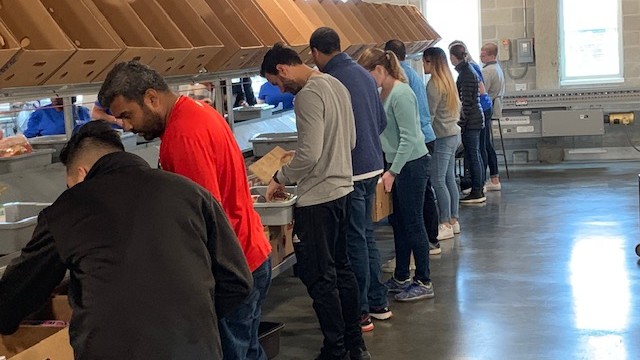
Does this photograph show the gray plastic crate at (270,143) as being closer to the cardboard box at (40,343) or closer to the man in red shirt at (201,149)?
the man in red shirt at (201,149)

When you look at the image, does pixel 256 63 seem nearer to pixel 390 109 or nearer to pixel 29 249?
pixel 390 109

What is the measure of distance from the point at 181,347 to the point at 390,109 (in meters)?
3.08

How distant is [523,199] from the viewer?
29.0 ft

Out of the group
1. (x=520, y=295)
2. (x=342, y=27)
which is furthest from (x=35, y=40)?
(x=342, y=27)

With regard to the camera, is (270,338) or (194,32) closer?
(270,338)

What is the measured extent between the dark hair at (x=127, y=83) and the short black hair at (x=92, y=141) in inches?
8.7

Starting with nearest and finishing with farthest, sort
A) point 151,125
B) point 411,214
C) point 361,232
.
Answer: point 151,125, point 361,232, point 411,214

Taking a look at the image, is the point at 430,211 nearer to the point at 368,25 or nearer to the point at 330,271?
the point at 368,25

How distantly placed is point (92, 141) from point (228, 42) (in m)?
2.58

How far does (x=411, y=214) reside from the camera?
5168 mm

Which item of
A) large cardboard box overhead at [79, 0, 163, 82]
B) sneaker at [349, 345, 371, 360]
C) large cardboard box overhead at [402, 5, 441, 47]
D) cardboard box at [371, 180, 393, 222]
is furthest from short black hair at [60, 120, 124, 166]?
large cardboard box overhead at [402, 5, 441, 47]

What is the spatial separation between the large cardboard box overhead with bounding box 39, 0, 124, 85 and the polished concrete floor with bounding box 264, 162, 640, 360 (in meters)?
1.77

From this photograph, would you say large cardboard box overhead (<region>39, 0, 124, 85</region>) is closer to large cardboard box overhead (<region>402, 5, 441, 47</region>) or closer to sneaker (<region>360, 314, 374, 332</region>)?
sneaker (<region>360, 314, 374, 332</region>)

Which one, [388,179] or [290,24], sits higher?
[290,24]
